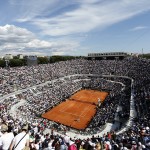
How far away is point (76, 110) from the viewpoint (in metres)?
55.9

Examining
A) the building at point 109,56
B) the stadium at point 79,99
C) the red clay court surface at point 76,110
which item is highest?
the building at point 109,56

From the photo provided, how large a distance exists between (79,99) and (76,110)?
9854 millimetres

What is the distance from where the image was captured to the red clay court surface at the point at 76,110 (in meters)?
47.7

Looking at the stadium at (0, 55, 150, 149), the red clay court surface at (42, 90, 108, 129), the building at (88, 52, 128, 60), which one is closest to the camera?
the stadium at (0, 55, 150, 149)

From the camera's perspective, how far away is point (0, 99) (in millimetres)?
50281

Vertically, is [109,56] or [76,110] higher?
[109,56]

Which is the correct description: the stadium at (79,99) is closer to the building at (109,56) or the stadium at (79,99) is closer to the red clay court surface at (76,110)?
the red clay court surface at (76,110)

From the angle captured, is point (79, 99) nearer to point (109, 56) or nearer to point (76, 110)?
point (76, 110)

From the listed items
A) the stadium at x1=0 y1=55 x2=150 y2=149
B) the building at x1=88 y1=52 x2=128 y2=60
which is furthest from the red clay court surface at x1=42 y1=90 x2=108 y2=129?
the building at x1=88 y1=52 x2=128 y2=60

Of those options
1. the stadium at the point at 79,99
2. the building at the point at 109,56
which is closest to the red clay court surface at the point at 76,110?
the stadium at the point at 79,99

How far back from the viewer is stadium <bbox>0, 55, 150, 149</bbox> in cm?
3528

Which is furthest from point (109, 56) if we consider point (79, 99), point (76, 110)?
point (76, 110)

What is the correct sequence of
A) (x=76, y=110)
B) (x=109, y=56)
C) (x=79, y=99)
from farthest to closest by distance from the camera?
1. (x=109, y=56)
2. (x=79, y=99)
3. (x=76, y=110)

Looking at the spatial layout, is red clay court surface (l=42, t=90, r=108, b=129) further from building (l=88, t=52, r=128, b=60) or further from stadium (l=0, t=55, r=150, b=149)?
building (l=88, t=52, r=128, b=60)
